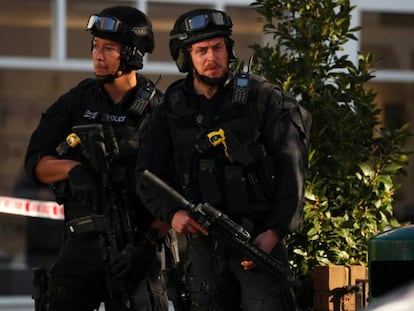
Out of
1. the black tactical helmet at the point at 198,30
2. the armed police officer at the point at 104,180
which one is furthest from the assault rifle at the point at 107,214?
the black tactical helmet at the point at 198,30

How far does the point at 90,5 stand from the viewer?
10.2 meters

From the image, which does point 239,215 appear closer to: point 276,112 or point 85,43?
point 276,112

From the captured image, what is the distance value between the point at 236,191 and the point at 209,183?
0.41 ft

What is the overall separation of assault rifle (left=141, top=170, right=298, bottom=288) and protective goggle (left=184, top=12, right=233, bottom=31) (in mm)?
734

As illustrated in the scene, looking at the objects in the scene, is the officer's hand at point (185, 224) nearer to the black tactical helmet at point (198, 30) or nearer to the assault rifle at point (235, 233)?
the assault rifle at point (235, 233)

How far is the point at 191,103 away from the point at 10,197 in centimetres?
489

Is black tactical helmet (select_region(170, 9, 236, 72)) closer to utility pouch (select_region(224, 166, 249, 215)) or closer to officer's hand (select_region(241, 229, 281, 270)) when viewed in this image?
utility pouch (select_region(224, 166, 249, 215))

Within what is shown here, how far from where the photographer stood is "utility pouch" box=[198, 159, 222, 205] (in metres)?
5.30

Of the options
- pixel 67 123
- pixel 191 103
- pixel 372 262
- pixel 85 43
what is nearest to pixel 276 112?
pixel 191 103

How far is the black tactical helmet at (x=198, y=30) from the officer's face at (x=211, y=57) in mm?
26

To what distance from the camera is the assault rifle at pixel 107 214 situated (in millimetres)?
5914

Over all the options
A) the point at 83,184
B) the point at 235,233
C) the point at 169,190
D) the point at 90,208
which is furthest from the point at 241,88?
the point at 90,208

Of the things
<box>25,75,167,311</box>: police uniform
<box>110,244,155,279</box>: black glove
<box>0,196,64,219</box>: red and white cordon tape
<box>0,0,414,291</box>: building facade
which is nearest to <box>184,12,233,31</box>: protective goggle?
<box>25,75,167,311</box>: police uniform

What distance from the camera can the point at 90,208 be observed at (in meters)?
6.02
